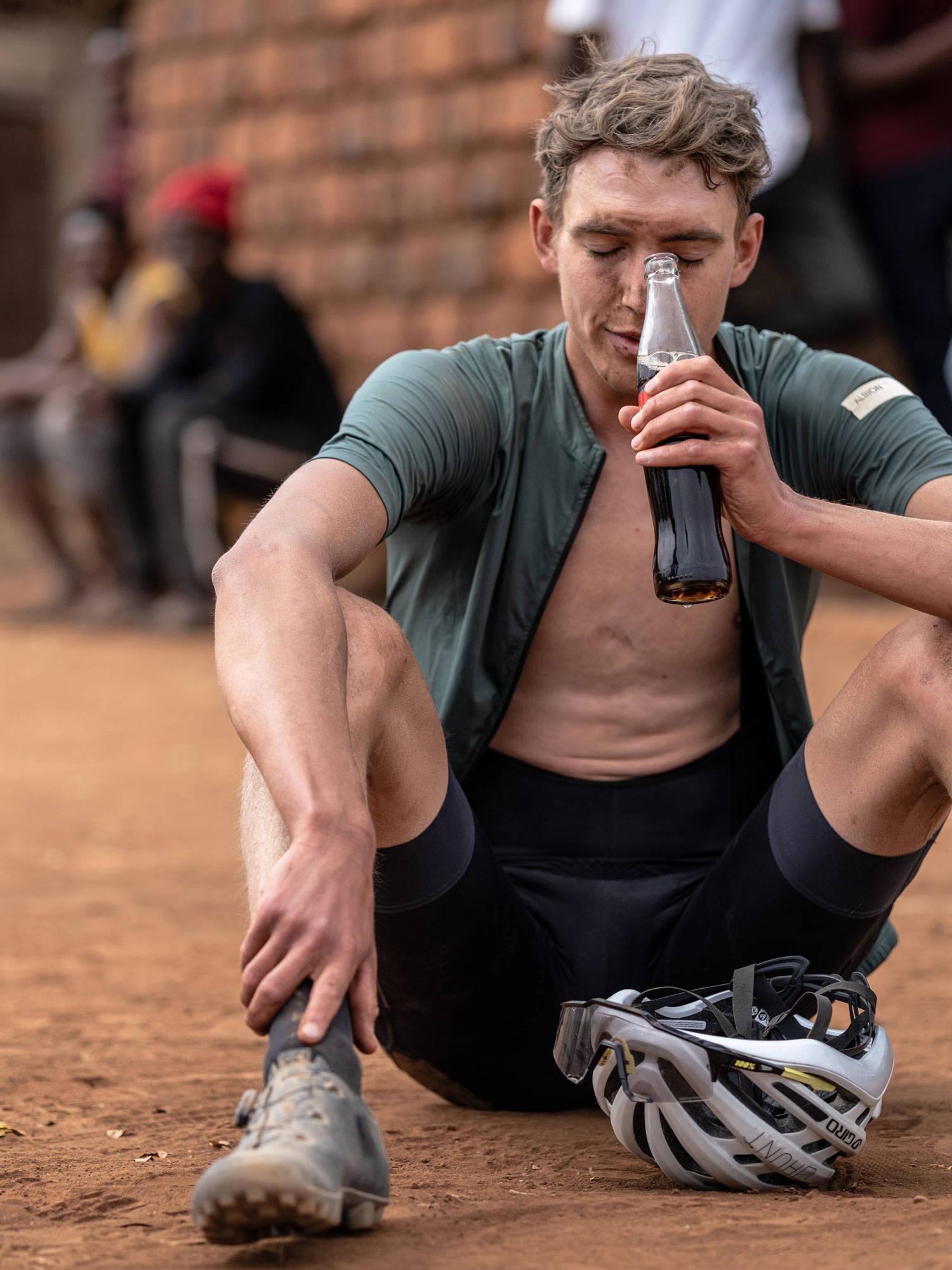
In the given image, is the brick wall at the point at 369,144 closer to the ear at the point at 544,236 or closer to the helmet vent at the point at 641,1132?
the ear at the point at 544,236

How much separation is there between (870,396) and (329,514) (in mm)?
856

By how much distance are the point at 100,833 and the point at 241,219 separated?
20.5 feet

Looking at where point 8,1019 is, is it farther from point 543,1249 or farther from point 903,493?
point 903,493

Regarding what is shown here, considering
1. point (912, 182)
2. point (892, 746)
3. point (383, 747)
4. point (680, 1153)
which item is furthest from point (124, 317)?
point (680, 1153)

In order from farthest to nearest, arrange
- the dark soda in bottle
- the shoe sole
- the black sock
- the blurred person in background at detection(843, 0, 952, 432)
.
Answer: the blurred person in background at detection(843, 0, 952, 432)
the dark soda in bottle
the black sock
the shoe sole

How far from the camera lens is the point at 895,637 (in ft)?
7.48

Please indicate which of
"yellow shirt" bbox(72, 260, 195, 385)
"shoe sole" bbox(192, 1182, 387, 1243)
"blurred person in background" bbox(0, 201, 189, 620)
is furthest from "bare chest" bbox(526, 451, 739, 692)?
"yellow shirt" bbox(72, 260, 195, 385)

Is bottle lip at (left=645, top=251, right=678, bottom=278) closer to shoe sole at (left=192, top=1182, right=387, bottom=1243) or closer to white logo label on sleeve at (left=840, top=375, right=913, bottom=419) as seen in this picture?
white logo label on sleeve at (left=840, top=375, right=913, bottom=419)

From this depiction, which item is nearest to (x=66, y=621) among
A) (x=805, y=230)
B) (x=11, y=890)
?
(x=805, y=230)

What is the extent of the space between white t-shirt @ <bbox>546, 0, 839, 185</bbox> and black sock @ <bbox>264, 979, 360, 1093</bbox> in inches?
169

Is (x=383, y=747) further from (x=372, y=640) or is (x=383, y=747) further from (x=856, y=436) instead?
(x=856, y=436)

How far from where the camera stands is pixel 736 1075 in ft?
7.04

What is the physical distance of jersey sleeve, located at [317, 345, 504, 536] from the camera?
7.93ft

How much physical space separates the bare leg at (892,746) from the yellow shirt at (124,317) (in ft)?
25.6
